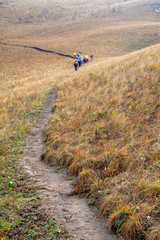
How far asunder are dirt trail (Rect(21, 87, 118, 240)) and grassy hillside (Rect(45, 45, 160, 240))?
264 millimetres

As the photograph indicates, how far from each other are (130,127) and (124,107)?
1720 millimetres

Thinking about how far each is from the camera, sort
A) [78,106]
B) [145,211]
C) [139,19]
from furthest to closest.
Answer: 1. [139,19]
2. [78,106]
3. [145,211]

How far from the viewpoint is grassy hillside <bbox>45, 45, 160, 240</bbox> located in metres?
3.45

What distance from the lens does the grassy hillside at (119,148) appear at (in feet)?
11.3

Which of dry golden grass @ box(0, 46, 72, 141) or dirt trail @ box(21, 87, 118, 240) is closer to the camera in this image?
dirt trail @ box(21, 87, 118, 240)

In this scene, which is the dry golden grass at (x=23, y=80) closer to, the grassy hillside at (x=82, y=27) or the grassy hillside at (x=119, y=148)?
the grassy hillside at (x=119, y=148)

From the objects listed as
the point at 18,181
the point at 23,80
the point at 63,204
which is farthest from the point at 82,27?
the point at 63,204

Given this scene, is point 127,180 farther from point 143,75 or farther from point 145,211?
point 143,75

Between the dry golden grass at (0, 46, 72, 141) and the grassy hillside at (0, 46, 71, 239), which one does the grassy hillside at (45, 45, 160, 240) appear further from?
the dry golden grass at (0, 46, 72, 141)

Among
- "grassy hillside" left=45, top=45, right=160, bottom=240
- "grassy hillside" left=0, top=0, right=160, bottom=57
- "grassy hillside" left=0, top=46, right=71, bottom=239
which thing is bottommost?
"grassy hillside" left=0, top=46, right=71, bottom=239

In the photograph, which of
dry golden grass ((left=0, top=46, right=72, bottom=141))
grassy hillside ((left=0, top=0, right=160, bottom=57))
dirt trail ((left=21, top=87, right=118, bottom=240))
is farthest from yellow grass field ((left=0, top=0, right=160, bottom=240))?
grassy hillside ((left=0, top=0, right=160, bottom=57))

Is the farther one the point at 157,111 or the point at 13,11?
the point at 13,11

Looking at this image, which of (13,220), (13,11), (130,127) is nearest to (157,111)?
(130,127)

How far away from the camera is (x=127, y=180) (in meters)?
4.23
